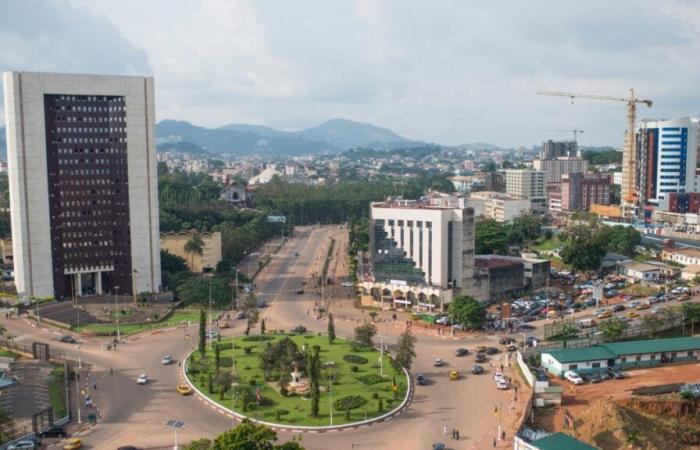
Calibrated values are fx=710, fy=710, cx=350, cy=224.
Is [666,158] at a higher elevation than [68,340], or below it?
higher

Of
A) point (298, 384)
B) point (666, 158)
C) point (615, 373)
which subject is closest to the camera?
point (298, 384)

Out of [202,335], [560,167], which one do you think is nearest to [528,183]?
[560,167]

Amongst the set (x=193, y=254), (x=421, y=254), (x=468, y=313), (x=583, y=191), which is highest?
(x=583, y=191)

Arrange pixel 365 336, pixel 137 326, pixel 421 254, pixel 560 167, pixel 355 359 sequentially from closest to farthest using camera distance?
1. pixel 355 359
2. pixel 365 336
3. pixel 137 326
4. pixel 421 254
5. pixel 560 167

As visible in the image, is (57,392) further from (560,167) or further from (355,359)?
(560,167)

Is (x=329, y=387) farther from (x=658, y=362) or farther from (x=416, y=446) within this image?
(x=658, y=362)

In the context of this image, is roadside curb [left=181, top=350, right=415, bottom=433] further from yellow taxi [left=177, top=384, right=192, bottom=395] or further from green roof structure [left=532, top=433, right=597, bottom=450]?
green roof structure [left=532, top=433, right=597, bottom=450]
